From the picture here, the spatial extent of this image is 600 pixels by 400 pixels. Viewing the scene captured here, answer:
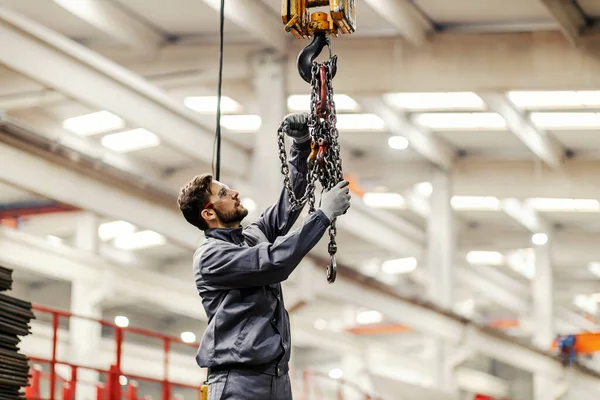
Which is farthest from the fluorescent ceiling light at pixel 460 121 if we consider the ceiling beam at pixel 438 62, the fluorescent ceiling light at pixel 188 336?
the fluorescent ceiling light at pixel 188 336

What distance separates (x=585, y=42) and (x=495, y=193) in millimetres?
7942

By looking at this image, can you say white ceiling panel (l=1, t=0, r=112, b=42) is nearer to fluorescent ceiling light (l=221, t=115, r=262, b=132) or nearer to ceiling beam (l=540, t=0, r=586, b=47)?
fluorescent ceiling light (l=221, t=115, r=262, b=132)

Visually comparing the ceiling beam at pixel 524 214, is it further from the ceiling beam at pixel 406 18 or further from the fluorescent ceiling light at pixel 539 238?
the ceiling beam at pixel 406 18

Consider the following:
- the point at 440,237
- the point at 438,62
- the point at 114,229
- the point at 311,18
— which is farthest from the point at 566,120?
the point at 311,18

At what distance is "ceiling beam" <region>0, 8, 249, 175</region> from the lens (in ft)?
46.5

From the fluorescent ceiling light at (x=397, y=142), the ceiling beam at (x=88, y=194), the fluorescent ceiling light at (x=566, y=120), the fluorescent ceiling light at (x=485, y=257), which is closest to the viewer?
the ceiling beam at (x=88, y=194)

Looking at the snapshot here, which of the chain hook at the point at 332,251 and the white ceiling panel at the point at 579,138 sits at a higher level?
the white ceiling panel at the point at 579,138

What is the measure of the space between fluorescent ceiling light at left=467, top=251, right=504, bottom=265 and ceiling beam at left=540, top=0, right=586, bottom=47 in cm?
1836

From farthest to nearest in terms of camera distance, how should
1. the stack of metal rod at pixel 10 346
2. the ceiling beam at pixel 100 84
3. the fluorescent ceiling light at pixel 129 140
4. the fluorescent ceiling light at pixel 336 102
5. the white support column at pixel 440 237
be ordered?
the white support column at pixel 440 237, the fluorescent ceiling light at pixel 129 140, the fluorescent ceiling light at pixel 336 102, the ceiling beam at pixel 100 84, the stack of metal rod at pixel 10 346

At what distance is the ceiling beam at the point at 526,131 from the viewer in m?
20.2

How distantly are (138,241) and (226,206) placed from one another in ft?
86.1

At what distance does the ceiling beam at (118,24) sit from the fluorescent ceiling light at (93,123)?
187 inches

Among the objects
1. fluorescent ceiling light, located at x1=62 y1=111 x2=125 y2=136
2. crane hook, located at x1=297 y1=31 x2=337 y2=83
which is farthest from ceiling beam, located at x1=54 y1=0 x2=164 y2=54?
crane hook, located at x1=297 y1=31 x2=337 y2=83

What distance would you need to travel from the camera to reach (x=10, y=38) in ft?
46.1
